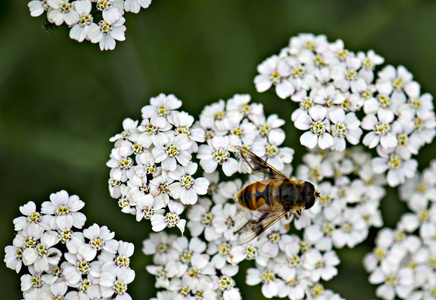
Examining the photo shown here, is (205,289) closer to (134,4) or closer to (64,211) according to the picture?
(64,211)

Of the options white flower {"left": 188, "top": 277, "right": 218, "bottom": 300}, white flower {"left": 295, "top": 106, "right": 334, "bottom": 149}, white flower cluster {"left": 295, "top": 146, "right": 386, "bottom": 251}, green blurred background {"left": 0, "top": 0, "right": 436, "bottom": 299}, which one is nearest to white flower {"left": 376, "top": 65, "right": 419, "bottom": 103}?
white flower cluster {"left": 295, "top": 146, "right": 386, "bottom": 251}

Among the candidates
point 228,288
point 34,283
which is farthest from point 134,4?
point 228,288

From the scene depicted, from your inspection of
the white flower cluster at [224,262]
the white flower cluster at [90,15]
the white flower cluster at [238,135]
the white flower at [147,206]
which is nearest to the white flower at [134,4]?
the white flower cluster at [90,15]

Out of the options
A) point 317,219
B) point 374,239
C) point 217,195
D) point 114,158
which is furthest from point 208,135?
point 374,239

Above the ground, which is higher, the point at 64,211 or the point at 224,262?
the point at 64,211

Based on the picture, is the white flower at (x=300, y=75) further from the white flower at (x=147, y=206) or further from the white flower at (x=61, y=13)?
the white flower at (x=61, y=13)

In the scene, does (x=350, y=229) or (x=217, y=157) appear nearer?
(x=217, y=157)

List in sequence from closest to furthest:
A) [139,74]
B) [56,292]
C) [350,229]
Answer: [56,292] → [350,229] → [139,74]

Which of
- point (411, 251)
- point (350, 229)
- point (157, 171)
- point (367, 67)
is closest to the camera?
point (157, 171)
